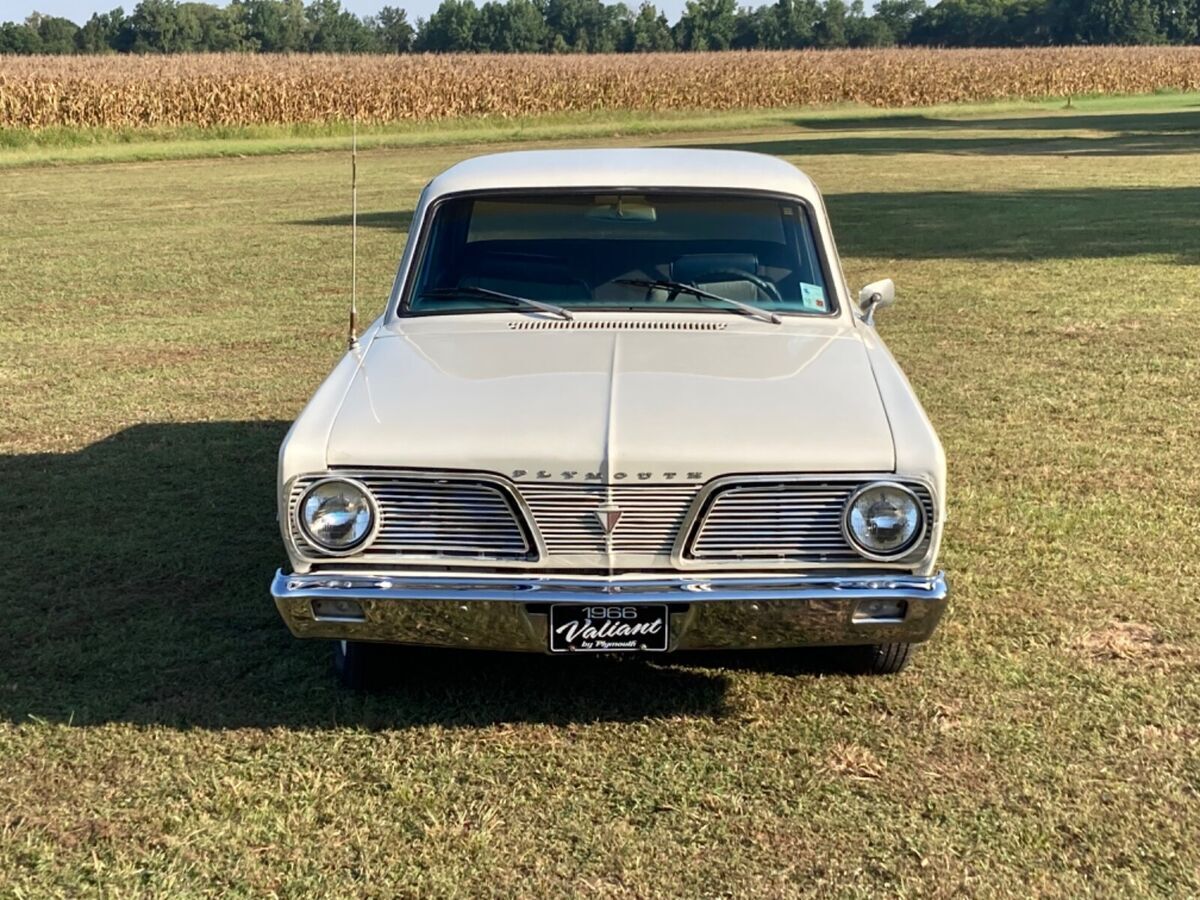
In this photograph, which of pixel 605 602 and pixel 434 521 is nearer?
pixel 605 602

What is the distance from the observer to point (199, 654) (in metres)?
4.59

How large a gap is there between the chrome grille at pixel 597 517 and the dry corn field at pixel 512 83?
105ft

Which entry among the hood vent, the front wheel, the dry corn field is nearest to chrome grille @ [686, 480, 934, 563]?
the front wheel

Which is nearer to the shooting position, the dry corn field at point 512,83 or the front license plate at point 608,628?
the front license plate at point 608,628

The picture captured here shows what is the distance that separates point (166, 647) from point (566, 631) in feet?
5.41

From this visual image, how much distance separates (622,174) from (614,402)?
1.45 m

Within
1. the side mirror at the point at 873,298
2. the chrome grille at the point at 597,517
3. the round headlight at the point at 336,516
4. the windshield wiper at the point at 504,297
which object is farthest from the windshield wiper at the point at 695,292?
the round headlight at the point at 336,516

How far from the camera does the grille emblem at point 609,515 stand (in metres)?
3.66

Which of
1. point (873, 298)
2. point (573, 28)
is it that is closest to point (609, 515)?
point (873, 298)

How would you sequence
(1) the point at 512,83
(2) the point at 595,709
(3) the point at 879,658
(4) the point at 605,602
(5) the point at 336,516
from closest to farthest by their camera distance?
(4) the point at 605,602
(5) the point at 336,516
(2) the point at 595,709
(3) the point at 879,658
(1) the point at 512,83

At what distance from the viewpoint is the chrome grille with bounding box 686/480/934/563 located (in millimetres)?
3686

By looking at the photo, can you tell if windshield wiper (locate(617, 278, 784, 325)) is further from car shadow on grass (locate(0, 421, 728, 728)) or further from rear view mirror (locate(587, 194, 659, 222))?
car shadow on grass (locate(0, 421, 728, 728))

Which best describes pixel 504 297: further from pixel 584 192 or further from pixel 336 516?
pixel 336 516

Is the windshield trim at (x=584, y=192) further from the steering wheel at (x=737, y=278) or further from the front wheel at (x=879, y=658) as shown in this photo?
the front wheel at (x=879, y=658)
